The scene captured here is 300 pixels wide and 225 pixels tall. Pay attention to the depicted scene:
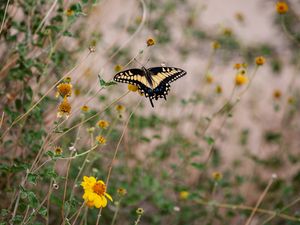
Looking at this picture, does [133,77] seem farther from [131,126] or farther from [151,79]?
[131,126]

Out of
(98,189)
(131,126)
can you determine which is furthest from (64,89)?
(131,126)

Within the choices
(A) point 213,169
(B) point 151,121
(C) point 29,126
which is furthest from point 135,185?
(A) point 213,169

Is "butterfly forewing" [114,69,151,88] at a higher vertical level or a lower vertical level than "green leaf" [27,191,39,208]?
higher

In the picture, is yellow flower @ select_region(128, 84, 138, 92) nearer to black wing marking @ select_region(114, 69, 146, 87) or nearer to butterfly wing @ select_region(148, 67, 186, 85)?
black wing marking @ select_region(114, 69, 146, 87)

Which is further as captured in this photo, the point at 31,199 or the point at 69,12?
the point at 69,12

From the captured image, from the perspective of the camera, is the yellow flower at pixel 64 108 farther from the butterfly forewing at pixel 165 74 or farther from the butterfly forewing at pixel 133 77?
the butterfly forewing at pixel 165 74

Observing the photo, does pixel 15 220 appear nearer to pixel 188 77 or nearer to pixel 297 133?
pixel 297 133

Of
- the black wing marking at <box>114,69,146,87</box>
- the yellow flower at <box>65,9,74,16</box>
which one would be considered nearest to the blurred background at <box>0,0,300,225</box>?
the yellow flower at <box>65,9,74,16</box>
